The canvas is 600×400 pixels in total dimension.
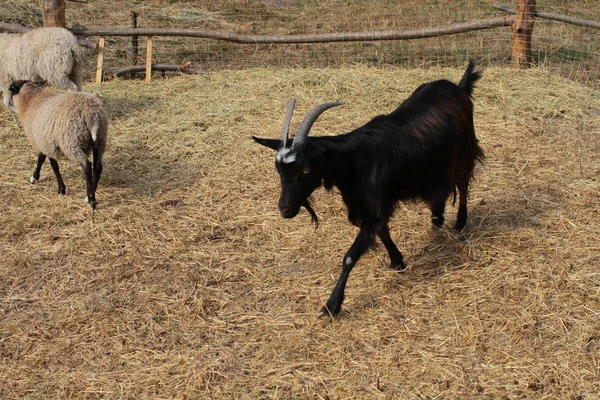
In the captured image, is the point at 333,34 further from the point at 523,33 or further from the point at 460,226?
the point at 460,226

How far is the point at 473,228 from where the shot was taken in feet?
19.1

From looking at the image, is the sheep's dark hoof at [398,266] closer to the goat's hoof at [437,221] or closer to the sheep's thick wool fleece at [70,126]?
the goat's hoof at [437,221]

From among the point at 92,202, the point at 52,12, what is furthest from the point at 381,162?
the point at 52,12

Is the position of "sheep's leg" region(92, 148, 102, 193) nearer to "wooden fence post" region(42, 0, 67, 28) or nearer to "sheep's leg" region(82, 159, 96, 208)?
"sheep's leg" region(82, 159, 96, 208)

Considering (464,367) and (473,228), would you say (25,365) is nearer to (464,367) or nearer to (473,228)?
(464,367)

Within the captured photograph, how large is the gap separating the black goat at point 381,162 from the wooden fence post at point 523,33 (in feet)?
16.6

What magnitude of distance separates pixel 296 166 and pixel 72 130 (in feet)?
9.34

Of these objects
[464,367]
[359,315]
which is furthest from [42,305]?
[464,367]

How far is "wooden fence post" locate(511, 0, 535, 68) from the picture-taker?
9875mm

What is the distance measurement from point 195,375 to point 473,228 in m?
2.81

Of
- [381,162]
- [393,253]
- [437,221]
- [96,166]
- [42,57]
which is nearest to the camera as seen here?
[381,162]

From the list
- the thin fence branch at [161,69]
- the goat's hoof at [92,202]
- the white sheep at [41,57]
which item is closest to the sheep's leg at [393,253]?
the goat's hoof at [92,202]

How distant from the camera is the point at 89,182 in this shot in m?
6.45

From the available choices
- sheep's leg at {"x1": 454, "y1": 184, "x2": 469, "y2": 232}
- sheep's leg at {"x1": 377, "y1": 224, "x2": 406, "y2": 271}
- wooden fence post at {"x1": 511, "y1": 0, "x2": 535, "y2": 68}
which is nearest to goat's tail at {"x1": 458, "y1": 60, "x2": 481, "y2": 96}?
sheep's leg at {"x1": 454, "y1": 184, "x2": 469, "y2": 232}
